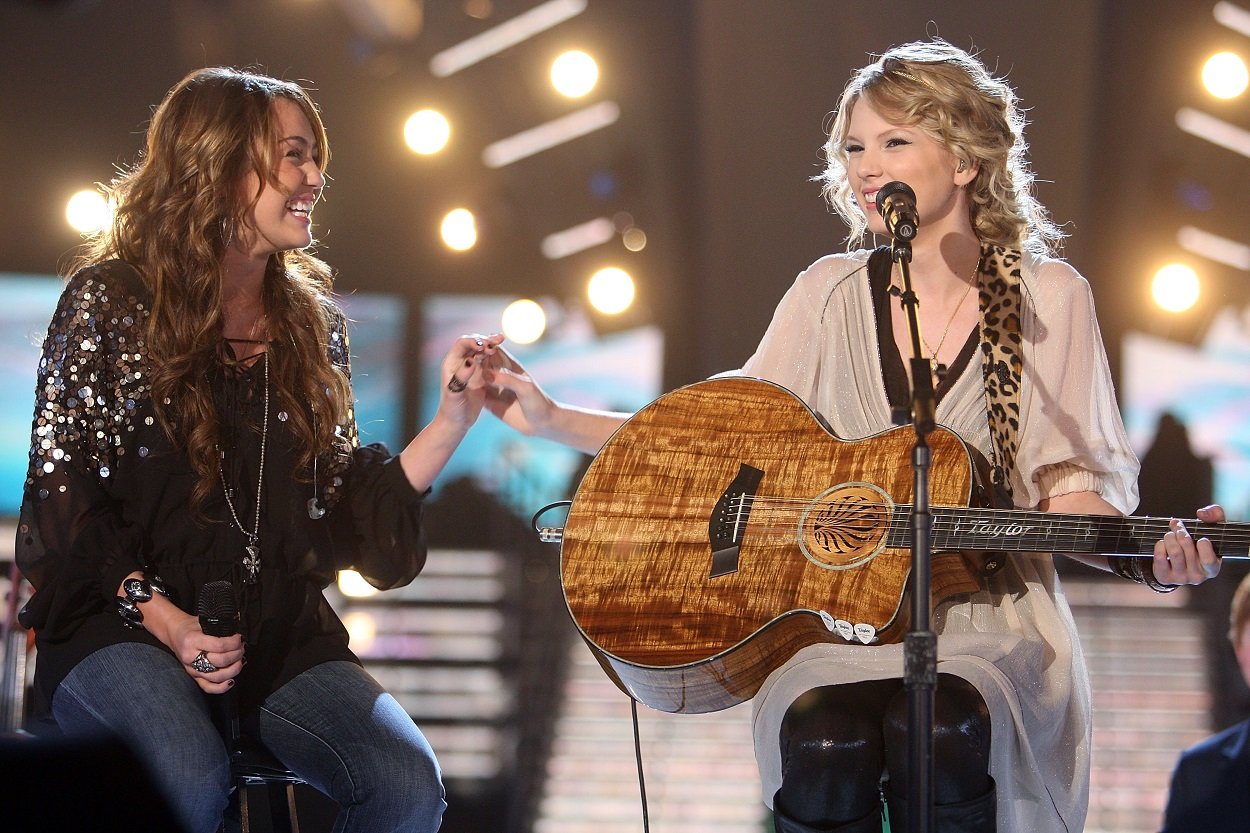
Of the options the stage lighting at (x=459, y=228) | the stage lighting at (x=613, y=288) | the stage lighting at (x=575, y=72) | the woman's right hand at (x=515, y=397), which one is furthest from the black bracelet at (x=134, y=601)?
the stage lighting at (x=613, y=288)

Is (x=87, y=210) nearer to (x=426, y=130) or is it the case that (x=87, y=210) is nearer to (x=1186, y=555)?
(x=426, y=130)

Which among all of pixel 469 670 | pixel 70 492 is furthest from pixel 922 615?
pixel 469 670

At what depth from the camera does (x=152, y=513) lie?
8.11ft

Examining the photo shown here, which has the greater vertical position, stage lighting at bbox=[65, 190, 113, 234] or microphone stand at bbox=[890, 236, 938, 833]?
stage lighting at bbox=[65, 190, 113, 234]

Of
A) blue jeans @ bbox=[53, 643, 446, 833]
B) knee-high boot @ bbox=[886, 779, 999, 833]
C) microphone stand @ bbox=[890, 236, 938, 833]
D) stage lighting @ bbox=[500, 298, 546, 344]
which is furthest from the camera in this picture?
stage lighting @ bbox=[500, 298, 546, 344]

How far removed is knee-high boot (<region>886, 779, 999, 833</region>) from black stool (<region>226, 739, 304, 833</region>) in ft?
3.89

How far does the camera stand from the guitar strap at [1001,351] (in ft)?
8.19

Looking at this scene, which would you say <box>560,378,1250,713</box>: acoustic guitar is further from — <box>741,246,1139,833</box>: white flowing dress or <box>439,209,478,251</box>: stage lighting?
<box>439,209,478,251</box>: stage lighting

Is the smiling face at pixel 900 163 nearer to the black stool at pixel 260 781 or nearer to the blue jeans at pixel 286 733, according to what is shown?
the blue jeans at pixel 286 733

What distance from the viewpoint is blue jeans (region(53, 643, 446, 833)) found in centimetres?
218

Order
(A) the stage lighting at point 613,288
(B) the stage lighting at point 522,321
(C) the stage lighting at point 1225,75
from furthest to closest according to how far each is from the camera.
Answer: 1. (B) the stage lighting at point 522,321
2. (A) the stage lighting at point 613,288
3. (C) the stage lighting at point 1225,75

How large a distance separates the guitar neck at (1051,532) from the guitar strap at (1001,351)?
18 centimetres

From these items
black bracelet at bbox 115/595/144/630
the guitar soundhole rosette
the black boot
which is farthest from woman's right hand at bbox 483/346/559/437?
the black boot

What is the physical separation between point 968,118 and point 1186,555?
1.03 metres
